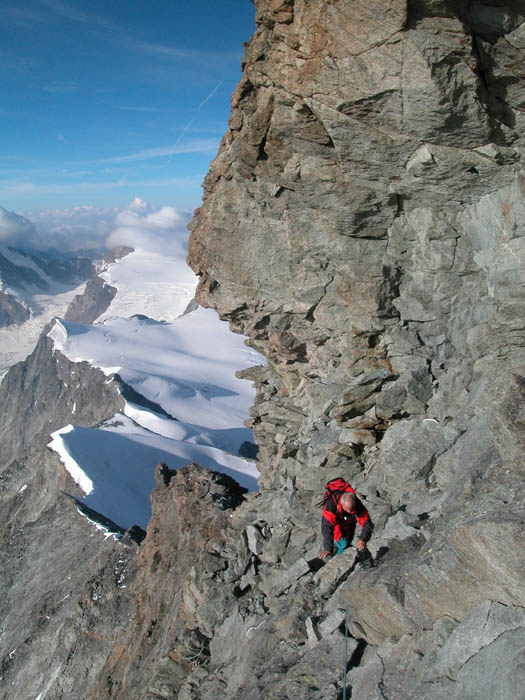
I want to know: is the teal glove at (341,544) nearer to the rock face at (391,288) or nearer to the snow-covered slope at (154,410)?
the rock face at (391,288)

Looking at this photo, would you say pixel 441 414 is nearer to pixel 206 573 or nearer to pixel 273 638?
pixel 273 638

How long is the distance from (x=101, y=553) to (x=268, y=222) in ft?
88.6

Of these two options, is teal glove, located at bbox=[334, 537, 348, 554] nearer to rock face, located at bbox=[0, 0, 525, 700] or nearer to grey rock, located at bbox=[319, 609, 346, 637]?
rock face, located at bbox=[0, 0, 525, 700]

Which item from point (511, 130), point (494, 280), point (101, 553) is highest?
point (511, 130)

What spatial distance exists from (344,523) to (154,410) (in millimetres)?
87168

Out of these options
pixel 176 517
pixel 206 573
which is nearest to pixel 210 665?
pixel 206 573

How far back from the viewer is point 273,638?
9547mm

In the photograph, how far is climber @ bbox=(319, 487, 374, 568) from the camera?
9.29 metres

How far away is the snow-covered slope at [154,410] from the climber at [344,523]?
3547cm

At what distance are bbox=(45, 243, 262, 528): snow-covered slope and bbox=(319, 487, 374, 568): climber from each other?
35467 mm

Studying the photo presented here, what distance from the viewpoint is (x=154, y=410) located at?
93688 millimetres

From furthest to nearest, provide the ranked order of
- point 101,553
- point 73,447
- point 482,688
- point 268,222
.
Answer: point 73,447 < point 101,553 < point 268,222 < point 482,688

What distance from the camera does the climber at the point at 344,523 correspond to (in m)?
9.29

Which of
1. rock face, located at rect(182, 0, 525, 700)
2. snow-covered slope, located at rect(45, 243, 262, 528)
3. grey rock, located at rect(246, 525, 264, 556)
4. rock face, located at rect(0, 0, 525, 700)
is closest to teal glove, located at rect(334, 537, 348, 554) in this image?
rock face, located at rect(0, 0, 525, 700)
